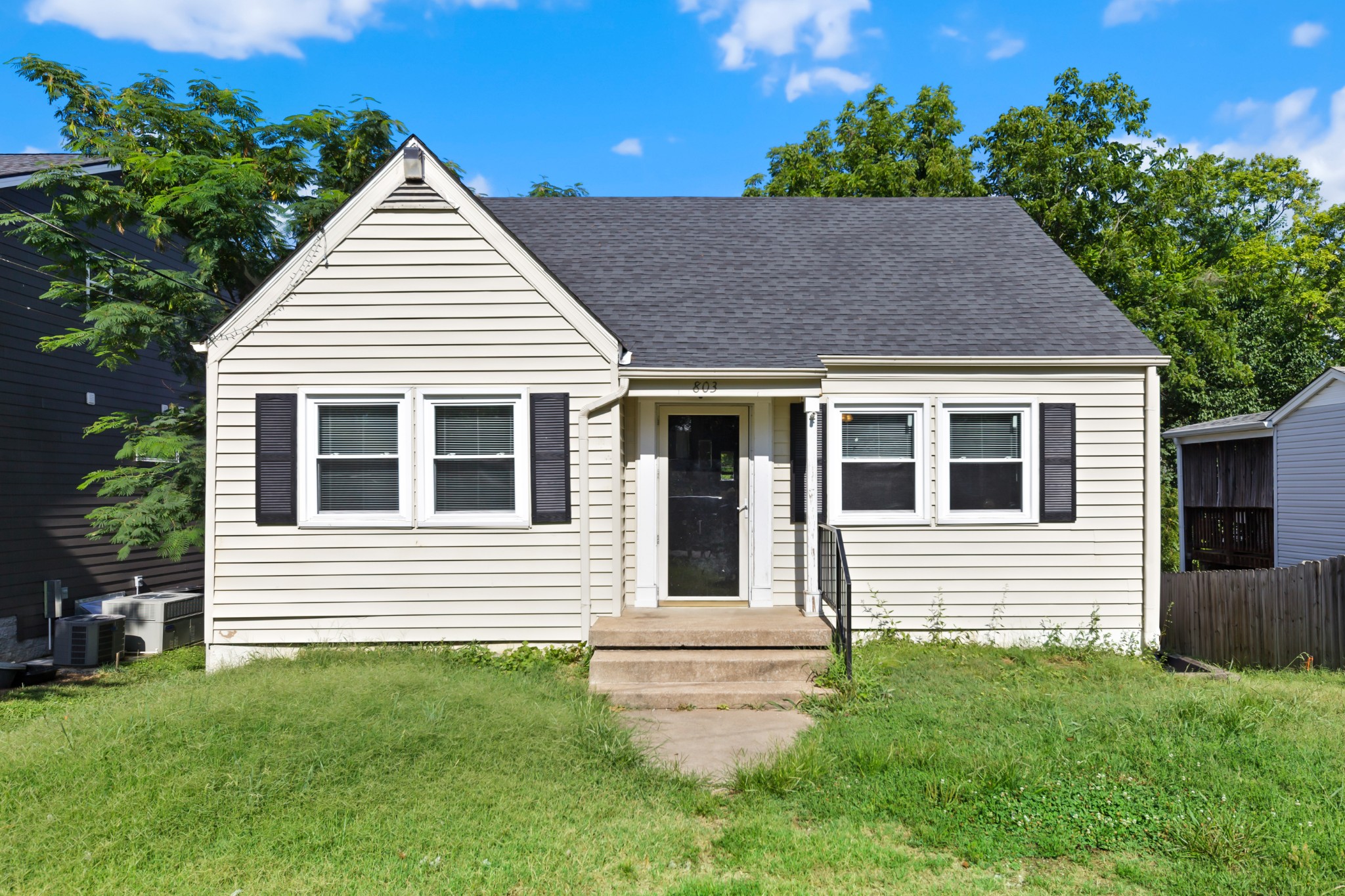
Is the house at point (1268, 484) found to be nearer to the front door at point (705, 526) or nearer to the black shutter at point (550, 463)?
the front door at point (705, 526)

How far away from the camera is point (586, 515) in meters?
7.34

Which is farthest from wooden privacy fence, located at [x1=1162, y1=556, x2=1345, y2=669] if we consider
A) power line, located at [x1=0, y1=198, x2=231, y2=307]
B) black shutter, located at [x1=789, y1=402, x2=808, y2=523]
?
power line, located at [x1=0, y1=198, x2=231, y2=307]

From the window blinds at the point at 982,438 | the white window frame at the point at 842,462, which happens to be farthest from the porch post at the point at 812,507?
the window blinds at the point at 982,438

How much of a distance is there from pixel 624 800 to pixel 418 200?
229 inches

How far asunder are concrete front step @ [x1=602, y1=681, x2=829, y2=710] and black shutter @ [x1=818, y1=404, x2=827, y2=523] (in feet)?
6.82

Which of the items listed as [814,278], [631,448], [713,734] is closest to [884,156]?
[814,278]

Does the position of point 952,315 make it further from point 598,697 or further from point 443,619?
point 443,619

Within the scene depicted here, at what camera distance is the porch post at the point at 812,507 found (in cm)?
753

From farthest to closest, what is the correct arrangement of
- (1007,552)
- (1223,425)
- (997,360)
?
(1223,425) → (1007,552) → (997,360)

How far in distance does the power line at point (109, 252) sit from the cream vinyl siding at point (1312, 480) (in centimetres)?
1670

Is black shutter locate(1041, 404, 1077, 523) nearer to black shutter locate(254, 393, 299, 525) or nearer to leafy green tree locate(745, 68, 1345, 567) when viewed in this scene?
black shutter locate(254, 393, 299, 525)

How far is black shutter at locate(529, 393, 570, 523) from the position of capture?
7.54m

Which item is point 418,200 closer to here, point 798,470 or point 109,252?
point 798,470

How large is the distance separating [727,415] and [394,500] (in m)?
3.40
